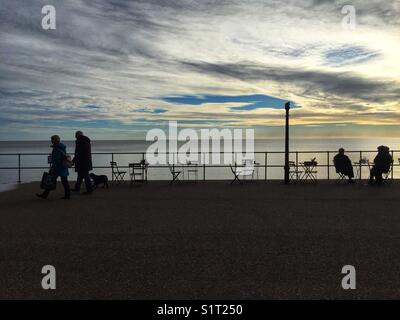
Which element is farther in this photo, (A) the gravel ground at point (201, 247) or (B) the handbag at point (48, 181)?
(B) the handbag at point (48, 181)

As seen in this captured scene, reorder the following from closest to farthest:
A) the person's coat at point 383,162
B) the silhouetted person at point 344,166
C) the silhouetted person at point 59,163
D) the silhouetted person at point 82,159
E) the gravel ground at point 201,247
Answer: the gravel ground at point 201,247 → the silhouetted person at point 59,163 → the silhouetted person at point 82,159 → the person's coat at point 383,162 → the silhouetted person at point 344,166

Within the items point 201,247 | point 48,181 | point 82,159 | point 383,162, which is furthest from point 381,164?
point 201,247

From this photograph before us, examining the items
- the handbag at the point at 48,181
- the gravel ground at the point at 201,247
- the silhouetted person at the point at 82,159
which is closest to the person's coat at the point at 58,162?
the handbag at the point at 48,181

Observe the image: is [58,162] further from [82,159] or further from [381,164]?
[381,164]

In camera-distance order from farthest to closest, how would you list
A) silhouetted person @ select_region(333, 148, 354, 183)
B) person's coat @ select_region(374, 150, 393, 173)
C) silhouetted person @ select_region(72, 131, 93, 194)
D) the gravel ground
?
silhouetted person @ select_region(333, 148, 354, 183)
person's coat @ select_region(374, 150, 393, 173)
silhouetted person @ select_region(72, 131, 93, 194)
the gravel ground

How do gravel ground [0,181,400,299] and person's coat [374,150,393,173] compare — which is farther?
person's coat [374,150,393,173]

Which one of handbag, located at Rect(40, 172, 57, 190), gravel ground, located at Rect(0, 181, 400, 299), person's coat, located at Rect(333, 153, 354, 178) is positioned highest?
person's coat, located at Rect(333, 153, 354, 178)

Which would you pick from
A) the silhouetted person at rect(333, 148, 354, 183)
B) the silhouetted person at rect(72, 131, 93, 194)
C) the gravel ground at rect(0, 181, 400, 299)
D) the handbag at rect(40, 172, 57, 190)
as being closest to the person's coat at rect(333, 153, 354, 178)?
the silhouetted person at rect(333, 148, 354, 183)

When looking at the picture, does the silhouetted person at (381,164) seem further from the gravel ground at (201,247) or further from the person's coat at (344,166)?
the gravel ground at (201,247)

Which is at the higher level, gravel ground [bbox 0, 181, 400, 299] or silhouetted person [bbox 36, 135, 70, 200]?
silhouetted person [bbox 36, 135, 70, 200]

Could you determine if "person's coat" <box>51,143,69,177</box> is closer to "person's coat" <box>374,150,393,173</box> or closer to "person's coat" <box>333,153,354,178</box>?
"person's coat" <box>333,153,354,178</box>

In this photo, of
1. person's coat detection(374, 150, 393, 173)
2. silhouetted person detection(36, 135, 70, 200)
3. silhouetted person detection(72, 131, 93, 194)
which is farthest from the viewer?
person's coat detection(374, 150, 393, 173)
